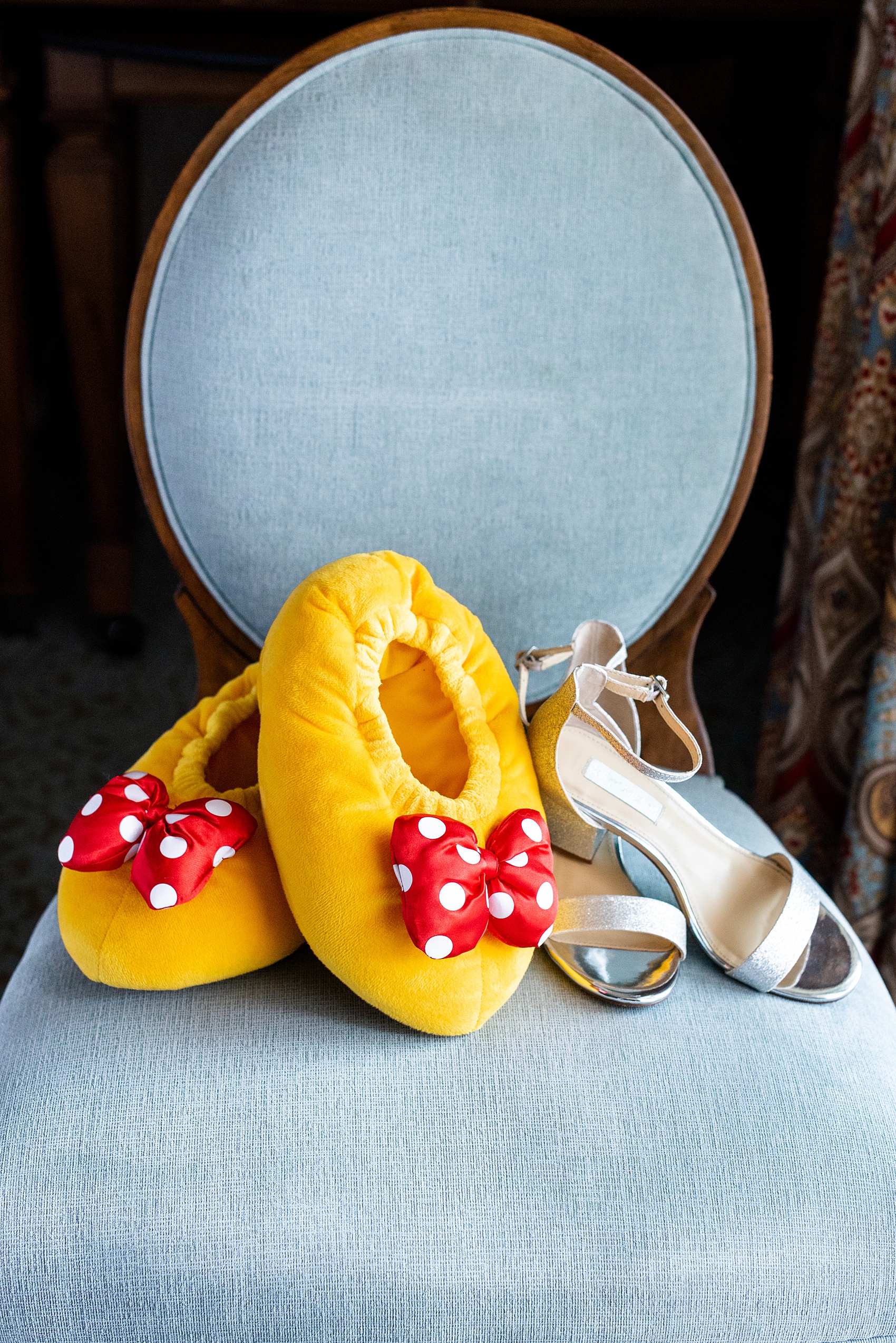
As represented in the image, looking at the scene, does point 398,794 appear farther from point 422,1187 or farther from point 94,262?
point 94,262

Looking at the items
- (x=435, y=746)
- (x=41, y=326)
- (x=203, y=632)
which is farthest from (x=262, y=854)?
(x=41, y=326)

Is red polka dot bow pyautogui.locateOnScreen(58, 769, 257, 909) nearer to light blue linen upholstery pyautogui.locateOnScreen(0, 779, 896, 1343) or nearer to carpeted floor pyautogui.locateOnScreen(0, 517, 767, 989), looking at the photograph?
light blue linen upholstery pyautogui.locateOnScreen(0, 779, 896, 1343)

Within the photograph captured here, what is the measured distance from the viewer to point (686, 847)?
0.56 meters

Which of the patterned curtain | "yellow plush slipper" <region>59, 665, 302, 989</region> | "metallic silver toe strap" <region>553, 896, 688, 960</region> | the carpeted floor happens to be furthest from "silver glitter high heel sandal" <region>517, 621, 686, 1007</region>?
the carpeted floor

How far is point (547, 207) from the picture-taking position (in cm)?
59

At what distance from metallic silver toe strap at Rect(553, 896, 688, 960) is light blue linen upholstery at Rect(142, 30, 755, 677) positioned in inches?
8.6

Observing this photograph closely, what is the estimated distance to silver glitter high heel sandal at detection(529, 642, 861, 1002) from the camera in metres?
0.49

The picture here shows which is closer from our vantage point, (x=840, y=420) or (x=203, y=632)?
(x=203, y=632)

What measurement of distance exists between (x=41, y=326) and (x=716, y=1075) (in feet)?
5.47

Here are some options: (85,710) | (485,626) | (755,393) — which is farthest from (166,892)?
(85,710)

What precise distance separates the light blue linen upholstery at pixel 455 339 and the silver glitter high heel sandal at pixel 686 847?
13 centimetres

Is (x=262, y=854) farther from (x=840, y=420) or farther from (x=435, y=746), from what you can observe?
(x=840, y=420)

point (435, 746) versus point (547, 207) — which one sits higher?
point (547, 207)

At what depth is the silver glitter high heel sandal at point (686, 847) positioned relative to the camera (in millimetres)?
491
